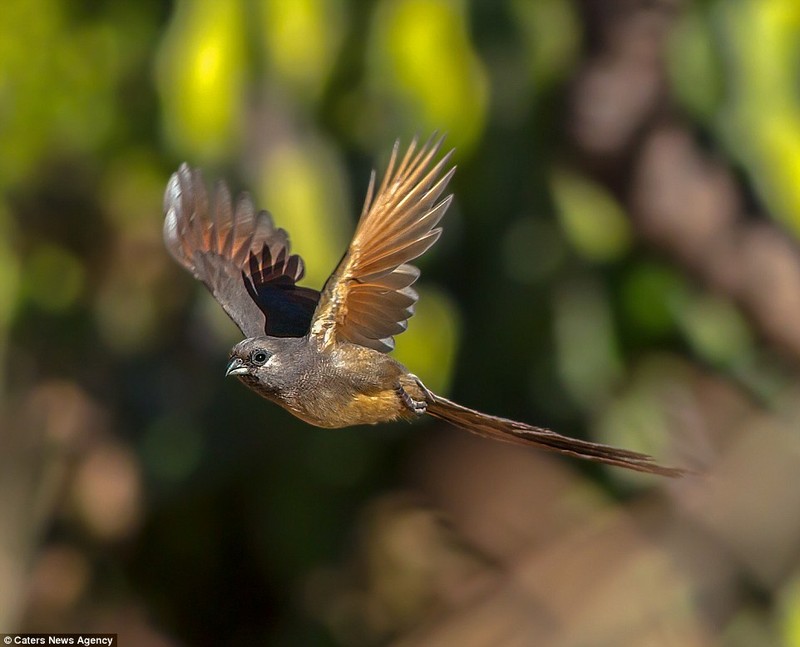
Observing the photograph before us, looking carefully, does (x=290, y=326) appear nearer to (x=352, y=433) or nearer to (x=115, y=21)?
(x=352, y=433)

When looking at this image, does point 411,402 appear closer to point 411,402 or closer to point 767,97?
point 411,402

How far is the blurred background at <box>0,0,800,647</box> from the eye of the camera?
527 centimetres

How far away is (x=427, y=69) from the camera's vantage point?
529 cm

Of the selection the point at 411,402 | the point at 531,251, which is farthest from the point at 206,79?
the point at 411,402

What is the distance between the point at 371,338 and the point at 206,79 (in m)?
2.49

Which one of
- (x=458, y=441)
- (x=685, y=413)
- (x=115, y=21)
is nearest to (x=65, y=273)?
(x=115, y=21)

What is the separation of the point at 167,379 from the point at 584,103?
248 centimetres

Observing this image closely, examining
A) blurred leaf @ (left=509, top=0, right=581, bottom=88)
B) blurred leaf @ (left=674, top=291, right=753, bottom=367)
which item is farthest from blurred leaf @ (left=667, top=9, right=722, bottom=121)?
blurred leaf @ (left=674, top=291, right=753, bottom=367)

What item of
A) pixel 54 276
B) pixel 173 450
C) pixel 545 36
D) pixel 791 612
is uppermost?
pixel 545 36

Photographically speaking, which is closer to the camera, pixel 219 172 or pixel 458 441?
pixel 219 172

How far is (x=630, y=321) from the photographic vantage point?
18.6ft

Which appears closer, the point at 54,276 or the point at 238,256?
the point at 238,256

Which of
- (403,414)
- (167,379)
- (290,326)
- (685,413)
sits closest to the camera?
(403,414)

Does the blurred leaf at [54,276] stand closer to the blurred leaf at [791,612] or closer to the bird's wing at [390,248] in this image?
the bird's wing at [390,248]
